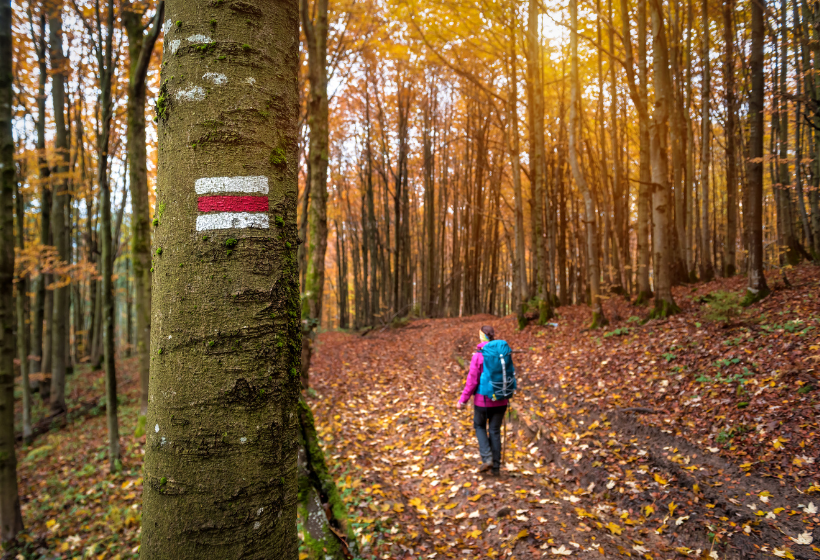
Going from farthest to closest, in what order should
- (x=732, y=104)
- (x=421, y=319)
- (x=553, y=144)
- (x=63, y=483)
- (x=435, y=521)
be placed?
(x=421, y=319)
(x=553, y=144)
(x=732, y=104)
(x=63, y=483)
(x=435, y=521)

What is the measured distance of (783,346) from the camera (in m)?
5.76

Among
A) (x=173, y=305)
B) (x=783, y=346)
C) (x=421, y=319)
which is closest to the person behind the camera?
(x=173, y=305)

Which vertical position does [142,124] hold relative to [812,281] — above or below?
above

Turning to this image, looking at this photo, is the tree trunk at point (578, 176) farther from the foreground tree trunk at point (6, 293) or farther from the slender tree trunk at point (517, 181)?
the foreground tree trunk at point (6, 293)

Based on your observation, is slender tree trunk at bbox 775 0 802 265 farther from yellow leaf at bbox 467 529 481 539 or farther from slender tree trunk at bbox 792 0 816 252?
yellow leaf at bbox 467 529 481 539

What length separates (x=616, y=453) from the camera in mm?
5148

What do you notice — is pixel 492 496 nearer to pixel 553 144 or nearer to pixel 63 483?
pixel 63 483

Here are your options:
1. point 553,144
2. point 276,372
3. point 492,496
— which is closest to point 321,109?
point 492,496

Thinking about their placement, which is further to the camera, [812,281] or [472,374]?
[812,281]

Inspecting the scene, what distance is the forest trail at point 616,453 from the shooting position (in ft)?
12.0

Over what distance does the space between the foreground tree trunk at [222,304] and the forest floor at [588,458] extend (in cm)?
285

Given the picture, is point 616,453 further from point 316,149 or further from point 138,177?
point 138,177

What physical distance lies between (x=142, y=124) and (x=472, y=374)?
617 centimetres

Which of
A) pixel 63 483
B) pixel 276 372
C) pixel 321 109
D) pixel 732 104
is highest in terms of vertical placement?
pixel 732 104
